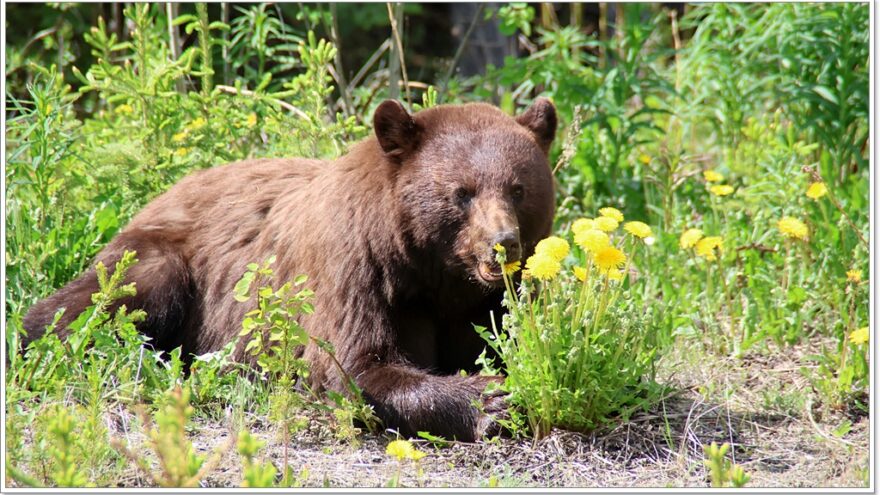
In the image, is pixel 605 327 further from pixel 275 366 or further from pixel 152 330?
pixel 152 330

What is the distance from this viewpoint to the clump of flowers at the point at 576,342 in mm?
4191

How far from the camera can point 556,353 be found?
4.24 meters

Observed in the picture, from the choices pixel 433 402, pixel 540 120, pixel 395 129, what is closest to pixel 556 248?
pixel 433 402

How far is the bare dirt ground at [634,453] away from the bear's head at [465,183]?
769 millimetres

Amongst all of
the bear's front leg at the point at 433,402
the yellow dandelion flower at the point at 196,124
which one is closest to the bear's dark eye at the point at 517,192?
the bear's front leg at the point at 433,402

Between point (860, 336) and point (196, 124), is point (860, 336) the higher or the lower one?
the lower one

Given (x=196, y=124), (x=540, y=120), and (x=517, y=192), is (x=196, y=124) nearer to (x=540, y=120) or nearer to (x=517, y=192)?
(x=540, y=120)

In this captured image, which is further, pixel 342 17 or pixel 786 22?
pixel 342 17

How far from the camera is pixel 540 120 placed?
17.2ft

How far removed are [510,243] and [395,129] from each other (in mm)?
863

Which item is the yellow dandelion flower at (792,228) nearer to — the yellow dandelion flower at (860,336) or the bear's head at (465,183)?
the yellow dandelion flower at (860,336)

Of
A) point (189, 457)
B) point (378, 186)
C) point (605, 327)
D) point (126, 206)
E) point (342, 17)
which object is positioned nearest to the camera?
point (189, 457)

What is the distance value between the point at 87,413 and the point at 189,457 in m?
1.14

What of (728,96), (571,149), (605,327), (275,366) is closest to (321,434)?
(275,366)
